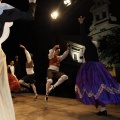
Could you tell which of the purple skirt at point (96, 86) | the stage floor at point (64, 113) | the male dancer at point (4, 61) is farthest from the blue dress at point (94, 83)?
the male dancer at point (4, 61)

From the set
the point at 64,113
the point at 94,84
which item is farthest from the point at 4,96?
the point at 64,113

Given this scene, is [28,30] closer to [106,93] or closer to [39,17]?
[39,17]

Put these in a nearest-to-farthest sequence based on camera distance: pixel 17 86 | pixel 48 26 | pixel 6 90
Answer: pixel 6 90
pixel 17 86
pixel 48 26

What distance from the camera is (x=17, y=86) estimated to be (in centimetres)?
743

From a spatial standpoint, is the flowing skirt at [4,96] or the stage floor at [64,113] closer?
the flowing skirt at [4,96]

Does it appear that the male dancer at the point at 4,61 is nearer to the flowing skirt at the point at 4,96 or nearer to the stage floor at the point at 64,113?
the flowing skirt at the point at 4,96

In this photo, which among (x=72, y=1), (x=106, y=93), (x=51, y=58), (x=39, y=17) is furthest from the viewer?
(x=39, y=17)

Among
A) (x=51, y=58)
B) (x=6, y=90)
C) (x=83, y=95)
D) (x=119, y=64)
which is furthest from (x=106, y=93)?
(x=119, y=64)

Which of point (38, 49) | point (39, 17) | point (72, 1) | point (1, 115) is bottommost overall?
point (1, 115)

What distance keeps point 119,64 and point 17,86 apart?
18926 mm

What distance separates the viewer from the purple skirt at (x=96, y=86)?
12.3 ft

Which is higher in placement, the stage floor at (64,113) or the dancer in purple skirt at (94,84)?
the dancer in purple skirt at (94,84)

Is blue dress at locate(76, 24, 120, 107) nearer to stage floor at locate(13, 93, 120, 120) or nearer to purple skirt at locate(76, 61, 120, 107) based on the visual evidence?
purple skirt at locate(76, 61, 120, 107)

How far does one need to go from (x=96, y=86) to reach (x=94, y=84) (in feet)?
0.18
